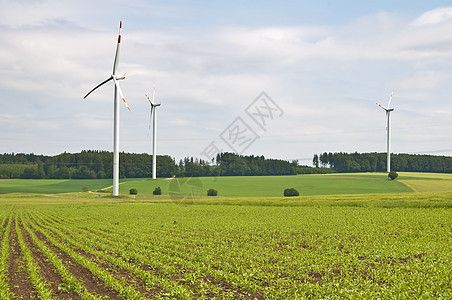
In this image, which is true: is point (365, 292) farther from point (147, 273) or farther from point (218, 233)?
point (218, 233)

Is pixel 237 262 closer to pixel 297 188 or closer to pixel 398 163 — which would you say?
pixel 297 188

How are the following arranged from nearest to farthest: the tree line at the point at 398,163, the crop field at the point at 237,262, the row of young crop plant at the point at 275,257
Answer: the crop field at the point at 237,262 → the row of young crop plant at the point at 275,257 → the tree line at the point at 398,163

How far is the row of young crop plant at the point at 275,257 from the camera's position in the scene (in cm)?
1424

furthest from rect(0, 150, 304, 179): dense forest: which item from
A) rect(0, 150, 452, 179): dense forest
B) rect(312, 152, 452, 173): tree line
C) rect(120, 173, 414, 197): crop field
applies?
rect(120, 173, 414, 197): crop field

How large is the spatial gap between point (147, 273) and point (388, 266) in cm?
1081

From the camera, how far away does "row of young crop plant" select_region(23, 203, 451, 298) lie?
46.7ft

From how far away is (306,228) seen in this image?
30.0 meters

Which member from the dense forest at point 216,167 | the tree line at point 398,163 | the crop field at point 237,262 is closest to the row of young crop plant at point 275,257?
the crop field at point 237,262

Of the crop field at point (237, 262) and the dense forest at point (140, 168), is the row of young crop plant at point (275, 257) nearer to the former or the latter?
the crop field at point (237, 262)

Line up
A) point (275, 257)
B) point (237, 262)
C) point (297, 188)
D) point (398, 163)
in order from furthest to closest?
point (398, 163), point (297, 188), point (275, 257), point (237, 262)

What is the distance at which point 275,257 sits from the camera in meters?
19.4

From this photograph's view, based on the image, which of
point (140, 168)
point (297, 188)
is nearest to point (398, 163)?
point (297, 188)

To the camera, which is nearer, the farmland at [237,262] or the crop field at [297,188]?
→ the farmland at [237,262]

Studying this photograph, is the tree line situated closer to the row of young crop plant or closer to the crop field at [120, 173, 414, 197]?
the crop field at [120, 173, 414, 197]
